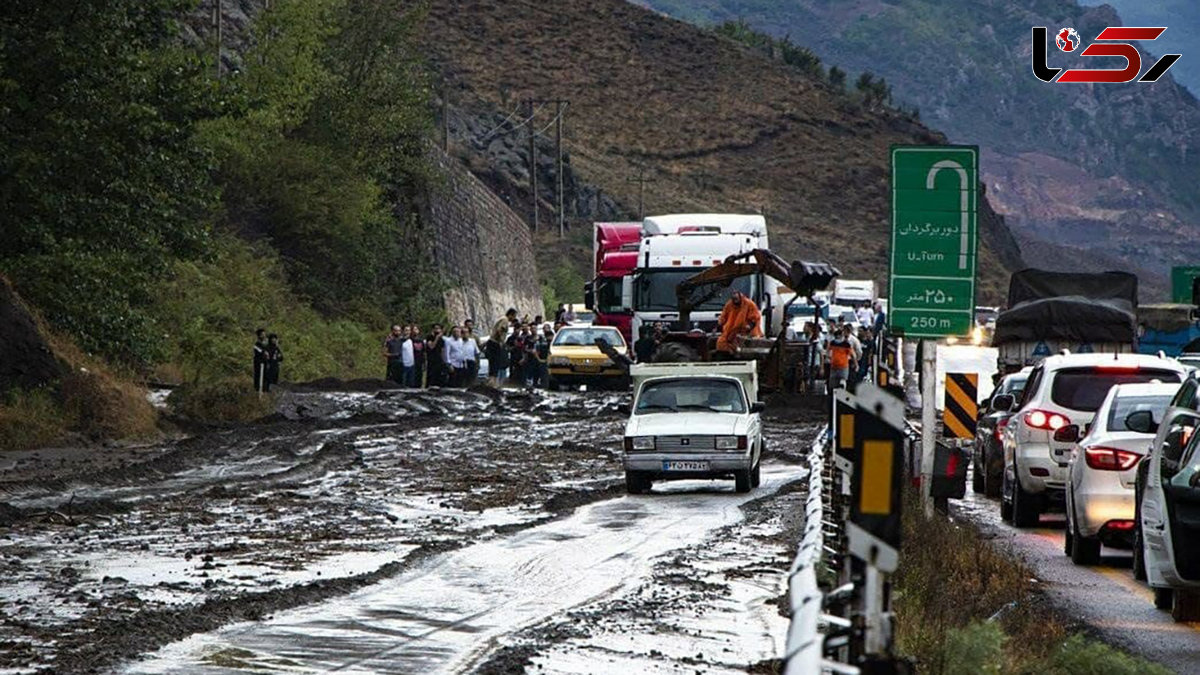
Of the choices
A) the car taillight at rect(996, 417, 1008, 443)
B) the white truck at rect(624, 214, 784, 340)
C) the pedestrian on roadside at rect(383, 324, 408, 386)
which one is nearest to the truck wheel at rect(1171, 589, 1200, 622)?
the car taillight at rect(996, 417, 1008, 443)

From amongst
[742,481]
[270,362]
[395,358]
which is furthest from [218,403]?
[742,481]

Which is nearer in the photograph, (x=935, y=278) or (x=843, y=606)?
(x=843, y=606)

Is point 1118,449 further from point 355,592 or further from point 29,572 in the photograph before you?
point 29,572

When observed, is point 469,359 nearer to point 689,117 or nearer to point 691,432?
point 691,432

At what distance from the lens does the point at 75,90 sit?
36750 millimetres

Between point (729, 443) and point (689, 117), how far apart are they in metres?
132

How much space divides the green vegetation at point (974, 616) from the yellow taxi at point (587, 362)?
32.4m

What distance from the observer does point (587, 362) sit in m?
54.2

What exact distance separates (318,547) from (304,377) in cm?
3261

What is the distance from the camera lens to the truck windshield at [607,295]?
5794cm

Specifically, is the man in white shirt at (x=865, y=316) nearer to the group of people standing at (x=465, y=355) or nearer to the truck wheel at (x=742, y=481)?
the group of people standing at (x=465, y=355)

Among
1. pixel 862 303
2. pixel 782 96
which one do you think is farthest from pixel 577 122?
pixel 862 303

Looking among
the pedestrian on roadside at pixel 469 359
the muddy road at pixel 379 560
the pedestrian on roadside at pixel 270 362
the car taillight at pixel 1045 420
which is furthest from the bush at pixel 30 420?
the pedestrian on roadside at pixel 469 359

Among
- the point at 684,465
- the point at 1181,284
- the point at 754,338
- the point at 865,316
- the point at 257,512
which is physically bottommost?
the point at 257,512
